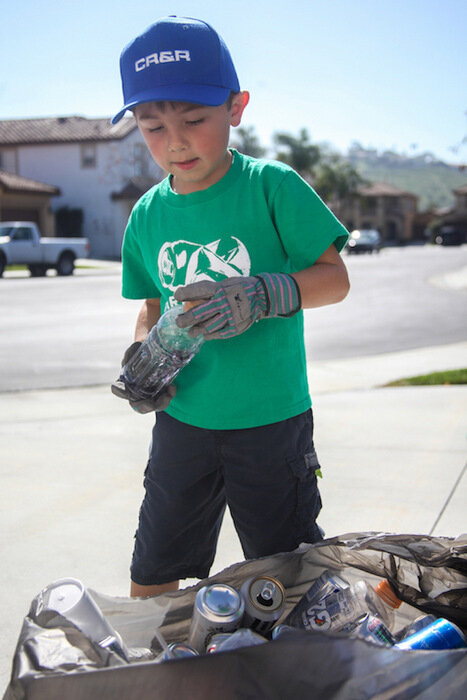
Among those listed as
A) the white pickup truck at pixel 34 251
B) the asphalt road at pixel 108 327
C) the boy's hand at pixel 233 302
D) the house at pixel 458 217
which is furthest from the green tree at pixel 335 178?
the boy's hand at pixel 233 302

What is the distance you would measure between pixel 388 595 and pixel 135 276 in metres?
1.29

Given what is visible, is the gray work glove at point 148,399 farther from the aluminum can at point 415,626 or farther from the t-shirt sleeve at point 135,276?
the aluminum can at point 415,626

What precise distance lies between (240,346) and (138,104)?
2.35 feet

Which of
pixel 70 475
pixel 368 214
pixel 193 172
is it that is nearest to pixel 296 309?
pixel 193 172

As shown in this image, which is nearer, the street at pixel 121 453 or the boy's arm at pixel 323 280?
the boy's arm at pixel 323 280

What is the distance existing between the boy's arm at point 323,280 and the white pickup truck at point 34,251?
77.4 ft

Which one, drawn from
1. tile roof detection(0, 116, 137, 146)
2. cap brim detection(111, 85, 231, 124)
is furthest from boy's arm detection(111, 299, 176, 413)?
tile roof detection(0, 116, 137, 146)

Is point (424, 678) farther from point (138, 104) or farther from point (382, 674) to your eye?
point (138, 104)

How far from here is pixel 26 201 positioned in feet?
126

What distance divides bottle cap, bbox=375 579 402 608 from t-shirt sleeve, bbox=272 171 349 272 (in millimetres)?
919

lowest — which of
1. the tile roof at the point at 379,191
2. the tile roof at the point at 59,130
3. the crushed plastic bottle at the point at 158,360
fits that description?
the crushed plastic bottle at the point at 158,360

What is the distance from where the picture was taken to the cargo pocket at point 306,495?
2.11 m

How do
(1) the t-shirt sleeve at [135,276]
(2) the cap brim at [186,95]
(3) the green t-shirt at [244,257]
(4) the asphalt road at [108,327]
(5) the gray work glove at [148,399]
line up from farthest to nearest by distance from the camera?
1. (4) the asphalt road at [108,327]
2. (1) the t-shirt sleeve at [135,276]
3. (5) the gray work glove at [148,399]
4. (3) the green t-shirt at [244,257]
5. (2) the cap brim at [186,95]

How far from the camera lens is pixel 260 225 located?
2.04 metres
